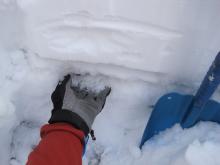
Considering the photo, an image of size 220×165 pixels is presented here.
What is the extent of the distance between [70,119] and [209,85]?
0.52 meters

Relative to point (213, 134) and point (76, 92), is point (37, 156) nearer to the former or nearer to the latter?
point (76, 92)

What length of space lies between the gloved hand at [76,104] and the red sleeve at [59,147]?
49mm

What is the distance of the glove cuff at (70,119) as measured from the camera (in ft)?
4.56

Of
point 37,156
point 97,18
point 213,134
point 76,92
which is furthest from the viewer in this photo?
point 76,92

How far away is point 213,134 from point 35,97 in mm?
735

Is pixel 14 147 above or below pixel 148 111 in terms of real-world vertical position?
below

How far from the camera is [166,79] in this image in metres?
1.48

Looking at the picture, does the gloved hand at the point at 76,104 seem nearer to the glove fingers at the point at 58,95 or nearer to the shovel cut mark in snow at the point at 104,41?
the glove fingers at the point at 58,95

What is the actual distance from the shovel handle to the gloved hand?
0.37 meters

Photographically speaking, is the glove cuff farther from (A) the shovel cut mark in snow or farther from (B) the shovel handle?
(B) the shovel handle

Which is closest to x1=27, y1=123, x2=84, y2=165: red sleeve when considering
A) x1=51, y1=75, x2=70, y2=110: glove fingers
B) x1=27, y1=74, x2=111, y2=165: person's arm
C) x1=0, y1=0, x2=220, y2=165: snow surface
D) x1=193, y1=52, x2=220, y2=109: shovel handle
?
x1=27, y1=74, x2=111, y2=165: person's arm

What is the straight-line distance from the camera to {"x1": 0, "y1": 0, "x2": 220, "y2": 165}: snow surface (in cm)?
128

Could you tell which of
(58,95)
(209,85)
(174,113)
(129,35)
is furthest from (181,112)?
(58,95)

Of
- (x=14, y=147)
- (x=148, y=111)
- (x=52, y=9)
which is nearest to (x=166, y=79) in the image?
(x=148, y=111)
